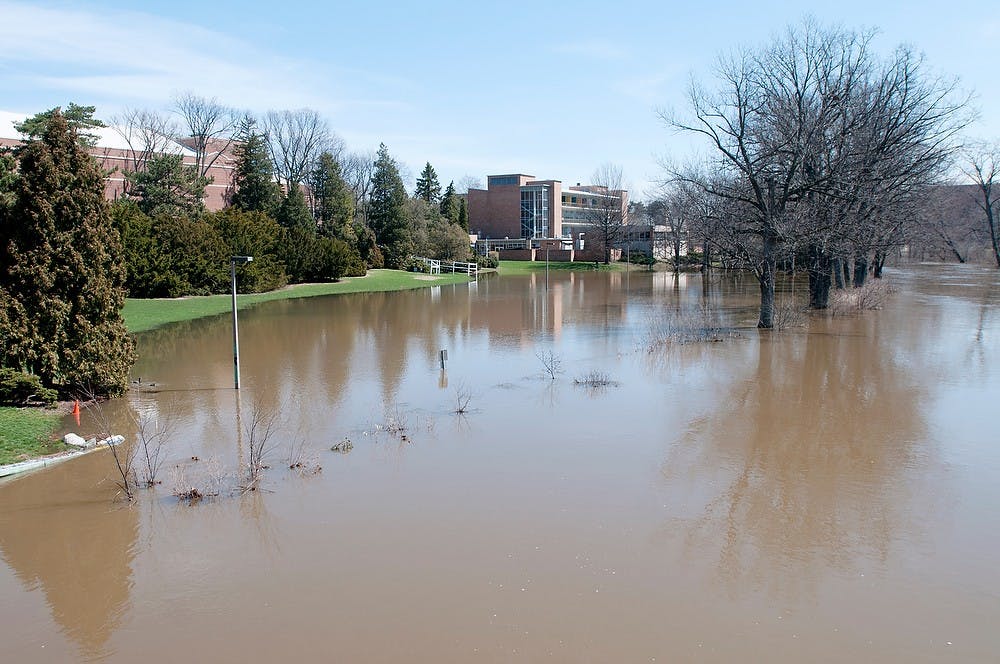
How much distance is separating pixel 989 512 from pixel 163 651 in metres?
9.07

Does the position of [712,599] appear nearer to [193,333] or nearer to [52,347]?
[52,347]

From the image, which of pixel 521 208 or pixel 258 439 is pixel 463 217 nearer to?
pixel 521 208

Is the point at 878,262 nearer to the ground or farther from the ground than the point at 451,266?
nearer to the ground

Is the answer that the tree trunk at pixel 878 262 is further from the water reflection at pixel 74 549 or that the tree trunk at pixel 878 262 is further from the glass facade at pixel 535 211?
the glass facade at pixel 535 211

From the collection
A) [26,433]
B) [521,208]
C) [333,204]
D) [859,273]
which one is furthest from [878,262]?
[521,208]

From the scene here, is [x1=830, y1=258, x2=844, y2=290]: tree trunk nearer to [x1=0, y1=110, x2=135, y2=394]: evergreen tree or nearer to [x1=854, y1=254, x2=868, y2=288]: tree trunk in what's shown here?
[x1=854, y1=254, x2=868, y2=288]: tree trunk

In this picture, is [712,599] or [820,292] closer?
[712,599]

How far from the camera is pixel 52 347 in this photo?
13.0m

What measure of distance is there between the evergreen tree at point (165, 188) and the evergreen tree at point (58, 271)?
1289 inches

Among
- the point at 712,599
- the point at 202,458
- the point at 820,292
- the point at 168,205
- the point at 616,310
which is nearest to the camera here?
the point at 712,599

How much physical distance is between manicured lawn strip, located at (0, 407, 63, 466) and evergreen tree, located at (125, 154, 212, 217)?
34.4 m

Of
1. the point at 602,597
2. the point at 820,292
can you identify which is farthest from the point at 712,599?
the point at 820,292

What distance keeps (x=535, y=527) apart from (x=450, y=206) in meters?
64.9

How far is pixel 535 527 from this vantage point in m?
8.30
